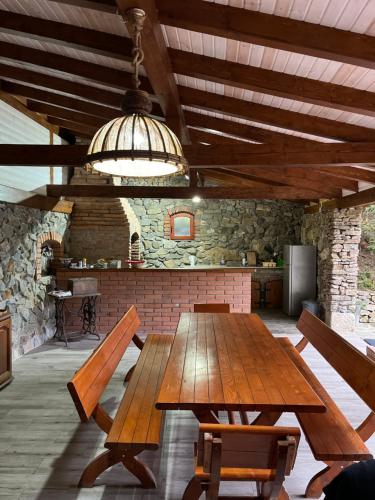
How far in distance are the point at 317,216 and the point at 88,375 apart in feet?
21.4

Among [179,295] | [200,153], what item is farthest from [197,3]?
[179,295]

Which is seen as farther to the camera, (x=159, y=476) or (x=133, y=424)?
(x=159, y=476)

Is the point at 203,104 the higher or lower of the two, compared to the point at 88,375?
higher

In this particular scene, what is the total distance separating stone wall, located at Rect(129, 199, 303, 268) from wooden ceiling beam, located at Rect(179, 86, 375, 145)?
5.28m

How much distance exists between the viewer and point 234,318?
376cm

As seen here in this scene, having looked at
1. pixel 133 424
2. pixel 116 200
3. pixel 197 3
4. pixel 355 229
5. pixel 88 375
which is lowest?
pixel 133 424

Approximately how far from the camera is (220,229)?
9.01m

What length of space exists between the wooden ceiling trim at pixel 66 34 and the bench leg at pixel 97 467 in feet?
9.46

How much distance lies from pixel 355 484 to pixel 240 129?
3.87 meters

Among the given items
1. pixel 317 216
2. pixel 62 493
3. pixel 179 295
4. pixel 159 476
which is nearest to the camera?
pixel 62 493

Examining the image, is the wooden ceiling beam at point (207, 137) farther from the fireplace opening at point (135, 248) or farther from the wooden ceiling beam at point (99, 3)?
the fireplace opening at point (135, 248)

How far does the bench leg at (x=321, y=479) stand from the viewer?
2.25m

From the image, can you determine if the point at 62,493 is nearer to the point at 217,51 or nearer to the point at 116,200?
the point at 217,51

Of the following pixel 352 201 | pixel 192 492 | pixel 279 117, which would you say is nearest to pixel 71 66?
pixel 279 117
